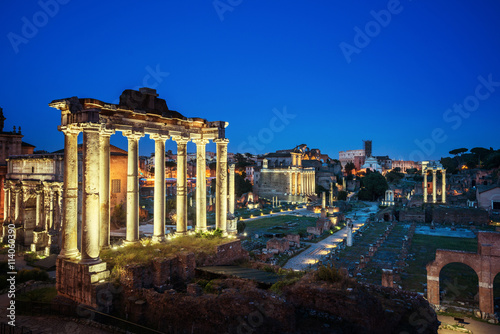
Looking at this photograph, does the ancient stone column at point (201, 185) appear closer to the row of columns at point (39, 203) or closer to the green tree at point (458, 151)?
the row of columns at point (39, 203)

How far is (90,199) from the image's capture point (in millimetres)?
10836

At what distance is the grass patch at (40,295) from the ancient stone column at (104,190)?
7.92 feet

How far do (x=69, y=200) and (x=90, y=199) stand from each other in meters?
0.98

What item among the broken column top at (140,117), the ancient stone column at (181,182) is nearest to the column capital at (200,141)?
the broken column top at (140,117)

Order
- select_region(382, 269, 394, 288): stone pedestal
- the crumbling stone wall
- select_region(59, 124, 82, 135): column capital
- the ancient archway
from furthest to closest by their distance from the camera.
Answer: the crumbling stone wall → select_region(382, 269, 394, 288): stone pedestal → the ancient archway → select_region(59, 124, 82, 135): column capital

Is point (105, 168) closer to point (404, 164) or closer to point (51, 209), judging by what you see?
point (51, 209)

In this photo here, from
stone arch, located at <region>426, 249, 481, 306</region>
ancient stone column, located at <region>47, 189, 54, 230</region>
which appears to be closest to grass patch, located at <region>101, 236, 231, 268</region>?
stone arch, located at <region>426, 249, 481, 306</region>

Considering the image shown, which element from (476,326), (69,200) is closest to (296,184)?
(476,326)

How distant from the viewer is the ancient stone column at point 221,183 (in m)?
16.6

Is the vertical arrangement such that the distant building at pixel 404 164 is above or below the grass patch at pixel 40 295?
above

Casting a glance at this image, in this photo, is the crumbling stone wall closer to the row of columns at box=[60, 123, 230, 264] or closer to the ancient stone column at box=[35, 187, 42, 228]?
the row of columns at box=[60, 123, 230, 264]

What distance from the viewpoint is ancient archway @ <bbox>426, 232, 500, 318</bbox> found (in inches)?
542

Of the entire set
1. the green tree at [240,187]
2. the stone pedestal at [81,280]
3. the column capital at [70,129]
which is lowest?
the stone pedestal at [81,280]

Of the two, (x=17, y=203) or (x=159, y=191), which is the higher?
(x=159, y=191)
